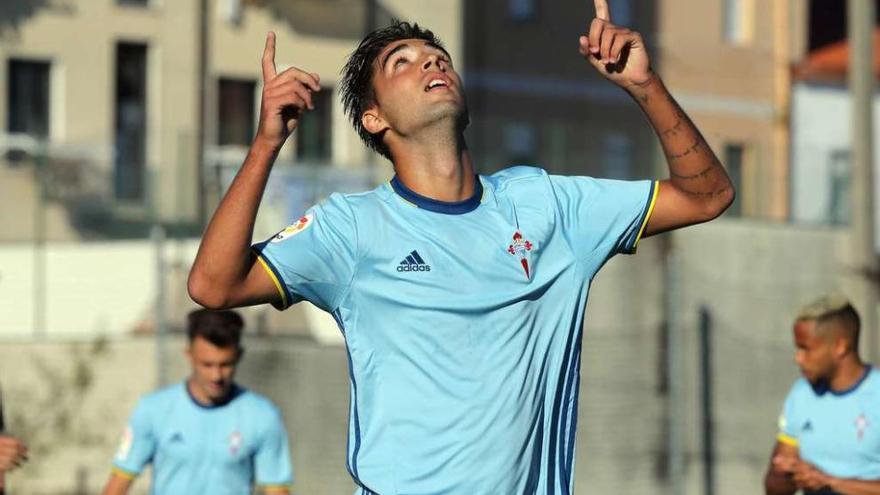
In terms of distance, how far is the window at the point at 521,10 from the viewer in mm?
37281

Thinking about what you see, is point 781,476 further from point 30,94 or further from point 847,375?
point 30,94

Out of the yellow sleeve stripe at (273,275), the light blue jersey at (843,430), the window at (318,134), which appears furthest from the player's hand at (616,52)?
the window at (318,134)

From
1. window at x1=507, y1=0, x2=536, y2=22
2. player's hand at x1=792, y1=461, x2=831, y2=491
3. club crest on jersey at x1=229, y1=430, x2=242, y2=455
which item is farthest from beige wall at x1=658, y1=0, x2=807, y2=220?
player's hand at x1=792, y1=461, x2=831, y2=491

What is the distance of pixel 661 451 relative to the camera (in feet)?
51.4

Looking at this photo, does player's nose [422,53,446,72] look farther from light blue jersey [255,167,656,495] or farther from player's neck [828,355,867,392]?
player's neck [828,355,867,392]

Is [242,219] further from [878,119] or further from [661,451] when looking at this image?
[878,119]

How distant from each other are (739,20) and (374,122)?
122 feet

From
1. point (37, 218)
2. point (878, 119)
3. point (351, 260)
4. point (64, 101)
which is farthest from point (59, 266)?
point (878, 119)

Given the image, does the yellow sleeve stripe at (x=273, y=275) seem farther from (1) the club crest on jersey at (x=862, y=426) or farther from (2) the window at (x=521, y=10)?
(2) the window at (x=521, y=10)

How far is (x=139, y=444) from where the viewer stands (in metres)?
10.0

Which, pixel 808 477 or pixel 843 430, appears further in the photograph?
pixel 843 430

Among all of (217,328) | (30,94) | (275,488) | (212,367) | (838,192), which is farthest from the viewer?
(30,94)

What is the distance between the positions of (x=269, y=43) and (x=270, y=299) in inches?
27.1

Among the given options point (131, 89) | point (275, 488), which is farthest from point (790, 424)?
point (131, 89)
